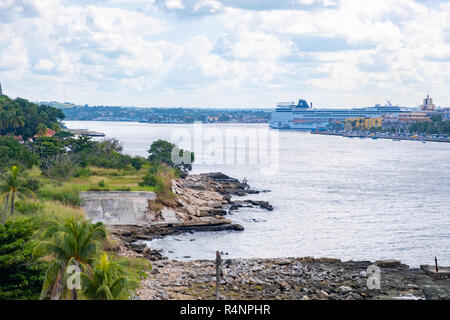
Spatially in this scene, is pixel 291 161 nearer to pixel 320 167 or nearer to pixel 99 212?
pixel 320 167

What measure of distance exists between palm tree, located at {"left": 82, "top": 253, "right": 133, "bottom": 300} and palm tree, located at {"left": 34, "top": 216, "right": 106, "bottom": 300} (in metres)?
0.49

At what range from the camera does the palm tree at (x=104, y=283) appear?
13.6m

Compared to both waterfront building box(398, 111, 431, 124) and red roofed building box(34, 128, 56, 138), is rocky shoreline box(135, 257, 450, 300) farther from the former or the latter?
waterfront building box(398, 111, 431, 124)

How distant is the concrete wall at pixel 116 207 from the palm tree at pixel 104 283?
72.3 ft

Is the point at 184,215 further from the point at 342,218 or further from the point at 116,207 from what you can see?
the point at 342,218

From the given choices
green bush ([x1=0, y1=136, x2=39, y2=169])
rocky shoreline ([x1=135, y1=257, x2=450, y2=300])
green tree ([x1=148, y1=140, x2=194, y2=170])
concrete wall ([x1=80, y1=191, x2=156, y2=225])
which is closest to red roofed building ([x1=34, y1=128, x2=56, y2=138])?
green tree ([x1=148, y1=140, x2=194, y2=170])

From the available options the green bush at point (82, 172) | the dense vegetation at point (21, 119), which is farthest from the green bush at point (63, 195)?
the dense vegetation at point (21, 119)

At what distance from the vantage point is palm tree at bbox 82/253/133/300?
13.6m

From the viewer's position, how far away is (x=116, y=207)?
3759cm

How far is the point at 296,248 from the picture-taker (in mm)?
33938

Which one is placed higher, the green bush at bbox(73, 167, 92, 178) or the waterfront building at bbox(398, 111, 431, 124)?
the waterfront building at bbox(398, 111, 431, 124)

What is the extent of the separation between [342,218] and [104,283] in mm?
32913

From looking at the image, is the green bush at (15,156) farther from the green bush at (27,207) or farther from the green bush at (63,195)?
the green bush at (27,207)
